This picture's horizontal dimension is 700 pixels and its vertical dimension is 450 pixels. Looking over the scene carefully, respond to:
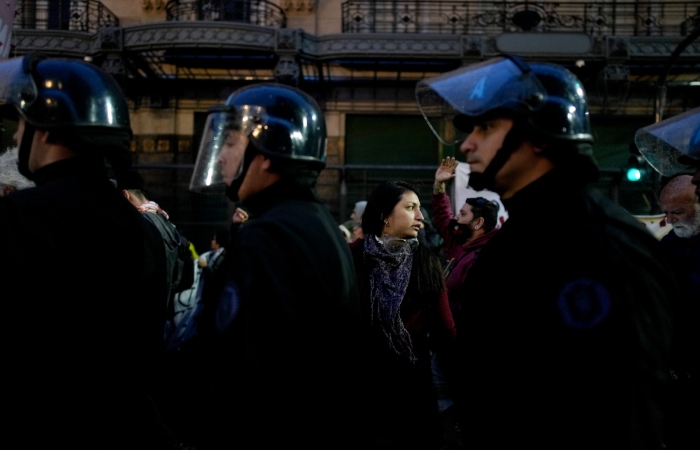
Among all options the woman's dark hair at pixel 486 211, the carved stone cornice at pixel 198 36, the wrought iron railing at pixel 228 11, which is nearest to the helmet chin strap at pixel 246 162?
the woman's dark hair at pixel 486 211

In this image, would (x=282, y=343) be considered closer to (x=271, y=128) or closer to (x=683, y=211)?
(x=271, y=128)

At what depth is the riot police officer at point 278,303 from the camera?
1834mm

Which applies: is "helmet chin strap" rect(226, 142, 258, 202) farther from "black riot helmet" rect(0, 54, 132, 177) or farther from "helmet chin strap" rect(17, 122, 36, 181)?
"helmet chin strap" rect(17, 122, 36, 181)

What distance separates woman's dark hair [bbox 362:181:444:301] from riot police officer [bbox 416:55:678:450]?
1901 mm

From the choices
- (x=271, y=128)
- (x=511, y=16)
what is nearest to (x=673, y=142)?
(x=271, y=128)

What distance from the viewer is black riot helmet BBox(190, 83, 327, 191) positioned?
2.22 meters

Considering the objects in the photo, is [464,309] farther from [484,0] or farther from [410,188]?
[484,0]

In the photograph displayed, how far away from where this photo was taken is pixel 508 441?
1807 mm

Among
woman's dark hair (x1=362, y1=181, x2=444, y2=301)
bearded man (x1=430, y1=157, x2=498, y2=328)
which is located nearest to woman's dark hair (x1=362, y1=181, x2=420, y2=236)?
woman's dark hair (x1=362, y1=181, x2=444, y2=301)

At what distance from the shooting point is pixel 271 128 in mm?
2221

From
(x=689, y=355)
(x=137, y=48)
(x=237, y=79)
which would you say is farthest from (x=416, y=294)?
(x=237, y=79)

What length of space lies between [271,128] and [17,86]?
2.90 ft

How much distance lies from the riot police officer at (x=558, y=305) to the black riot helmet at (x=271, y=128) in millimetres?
612

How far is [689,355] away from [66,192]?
87.5 inches
